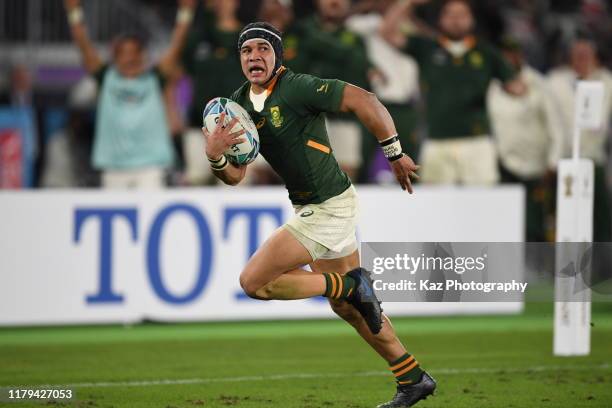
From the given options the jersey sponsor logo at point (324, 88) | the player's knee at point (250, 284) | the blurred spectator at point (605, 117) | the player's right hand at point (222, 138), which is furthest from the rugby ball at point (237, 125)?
the blurred spectator at point (605, 117)

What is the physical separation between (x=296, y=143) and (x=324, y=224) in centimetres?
57

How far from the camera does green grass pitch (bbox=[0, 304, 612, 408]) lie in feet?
30.9

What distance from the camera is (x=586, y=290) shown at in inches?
412

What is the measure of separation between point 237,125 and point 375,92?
7.26 metres

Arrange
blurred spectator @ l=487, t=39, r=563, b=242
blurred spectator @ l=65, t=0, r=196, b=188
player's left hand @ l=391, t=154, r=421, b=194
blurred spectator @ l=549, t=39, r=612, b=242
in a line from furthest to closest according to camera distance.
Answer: blurred spectator @ l=487, t=39, r=563, b=242 < blurred spectator @ l=549, t=39, r=612, b=242 < blurred spectator @ l=65, t=0, r=196, b=188 < player's left hand @ l=391, t=154, r=421, b=194

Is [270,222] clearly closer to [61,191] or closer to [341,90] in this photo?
[61,191]

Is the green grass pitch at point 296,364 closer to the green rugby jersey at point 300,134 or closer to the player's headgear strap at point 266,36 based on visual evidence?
the green rugby jersey at point 300,134

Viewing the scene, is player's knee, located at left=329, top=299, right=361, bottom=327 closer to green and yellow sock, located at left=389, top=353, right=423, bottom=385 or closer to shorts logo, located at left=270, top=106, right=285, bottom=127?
green and yellow sock, located at left=389, top=353, right=423, bottom=385

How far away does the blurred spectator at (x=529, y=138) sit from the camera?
16.3 meters

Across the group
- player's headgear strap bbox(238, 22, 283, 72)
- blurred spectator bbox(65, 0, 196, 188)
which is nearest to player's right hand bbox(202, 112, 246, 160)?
player's headgear strap bbox(238, 22, 283, 72)

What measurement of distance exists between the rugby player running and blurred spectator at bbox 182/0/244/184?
6.14 m

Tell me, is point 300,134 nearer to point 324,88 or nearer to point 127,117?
point 324,88

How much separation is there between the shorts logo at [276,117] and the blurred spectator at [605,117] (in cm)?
741

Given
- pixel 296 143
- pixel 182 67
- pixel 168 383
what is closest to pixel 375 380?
pixel 168 383
